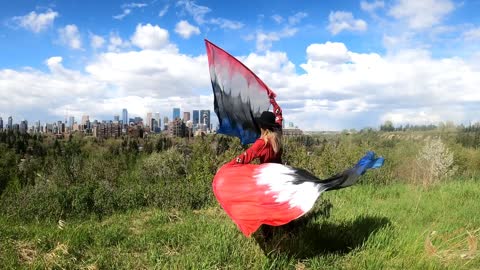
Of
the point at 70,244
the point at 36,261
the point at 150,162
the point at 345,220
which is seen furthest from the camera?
the point at 150,162

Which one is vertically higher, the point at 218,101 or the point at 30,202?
the point at 218,101

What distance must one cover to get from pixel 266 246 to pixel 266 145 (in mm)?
1156

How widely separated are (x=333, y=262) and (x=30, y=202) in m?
7.10

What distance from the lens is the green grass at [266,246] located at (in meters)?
4.52

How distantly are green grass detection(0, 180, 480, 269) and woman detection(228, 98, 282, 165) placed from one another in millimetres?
950

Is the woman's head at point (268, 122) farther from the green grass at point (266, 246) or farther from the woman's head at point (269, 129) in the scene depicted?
the green grass at point (266, 246)

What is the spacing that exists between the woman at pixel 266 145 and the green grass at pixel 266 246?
0.95m

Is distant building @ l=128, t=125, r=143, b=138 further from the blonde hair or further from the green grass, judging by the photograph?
the blonde hair

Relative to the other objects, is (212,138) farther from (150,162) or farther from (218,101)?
(150,162)

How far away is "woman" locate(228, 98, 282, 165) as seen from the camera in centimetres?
469

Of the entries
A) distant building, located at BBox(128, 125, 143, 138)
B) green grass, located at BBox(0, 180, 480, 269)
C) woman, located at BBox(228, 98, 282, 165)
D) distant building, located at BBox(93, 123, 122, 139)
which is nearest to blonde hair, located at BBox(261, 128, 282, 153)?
woman, located at BBox(228, 98, 282, 165)

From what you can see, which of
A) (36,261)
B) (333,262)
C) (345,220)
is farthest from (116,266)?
(345,220)

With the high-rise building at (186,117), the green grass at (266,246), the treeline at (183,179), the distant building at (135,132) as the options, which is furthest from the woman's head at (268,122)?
the distant building at (135,132)

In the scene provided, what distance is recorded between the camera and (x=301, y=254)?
4.74m
